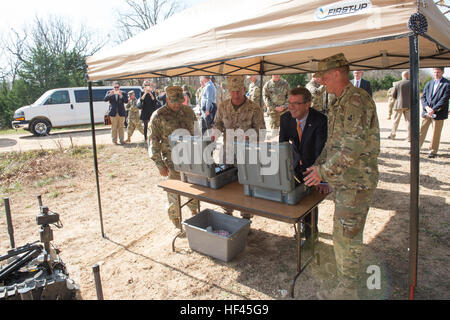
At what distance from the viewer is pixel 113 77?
3301 mm

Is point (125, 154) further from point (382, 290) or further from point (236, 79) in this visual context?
point (382, 290)

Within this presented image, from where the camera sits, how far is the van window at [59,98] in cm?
1272

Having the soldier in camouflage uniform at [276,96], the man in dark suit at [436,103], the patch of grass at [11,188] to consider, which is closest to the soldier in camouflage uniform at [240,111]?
the soldier in camouflage uniform at [276,96]

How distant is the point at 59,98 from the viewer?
12961 mm

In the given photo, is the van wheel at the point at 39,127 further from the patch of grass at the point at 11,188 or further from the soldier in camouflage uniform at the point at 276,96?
the soldier in camouflage uniform at the point at 276,96

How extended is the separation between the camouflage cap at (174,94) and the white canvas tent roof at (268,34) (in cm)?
55

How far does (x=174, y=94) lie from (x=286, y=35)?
1.81m

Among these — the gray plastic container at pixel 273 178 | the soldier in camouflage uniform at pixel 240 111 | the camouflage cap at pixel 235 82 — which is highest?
the camouflage cap at pixel 235 82

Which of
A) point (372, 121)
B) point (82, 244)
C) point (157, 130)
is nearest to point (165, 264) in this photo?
point (82, 244)

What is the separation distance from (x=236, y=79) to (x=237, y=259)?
6.74 ft

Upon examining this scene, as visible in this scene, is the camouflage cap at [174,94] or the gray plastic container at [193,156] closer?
the gray plastic container at [193,156]

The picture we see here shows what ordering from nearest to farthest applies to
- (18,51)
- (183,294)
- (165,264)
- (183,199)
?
(183,294) → (165,264) → (183,199) → (18,51)

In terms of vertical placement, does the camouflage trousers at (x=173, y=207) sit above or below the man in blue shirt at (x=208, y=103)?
below

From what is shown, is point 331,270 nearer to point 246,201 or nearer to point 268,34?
point 246,201
